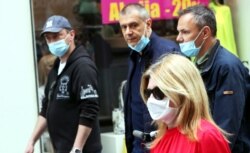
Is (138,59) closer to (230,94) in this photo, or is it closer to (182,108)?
(230,94)

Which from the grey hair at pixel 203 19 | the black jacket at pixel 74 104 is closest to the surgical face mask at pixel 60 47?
the black jacket at pixel 74 104

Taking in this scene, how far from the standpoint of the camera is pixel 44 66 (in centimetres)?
631

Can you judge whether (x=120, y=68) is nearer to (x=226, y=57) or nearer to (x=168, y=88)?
(x=226, y=57)

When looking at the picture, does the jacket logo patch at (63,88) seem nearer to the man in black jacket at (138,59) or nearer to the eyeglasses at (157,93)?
the man in black jacket at (138,59)

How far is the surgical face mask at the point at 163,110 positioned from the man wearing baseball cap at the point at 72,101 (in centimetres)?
191

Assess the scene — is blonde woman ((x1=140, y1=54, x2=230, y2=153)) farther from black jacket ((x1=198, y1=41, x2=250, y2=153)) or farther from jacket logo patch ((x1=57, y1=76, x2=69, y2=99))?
jacket logo patch ((x1=57, y1=76, x2=69, y2=99))

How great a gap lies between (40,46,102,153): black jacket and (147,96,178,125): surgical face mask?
6.27 ft

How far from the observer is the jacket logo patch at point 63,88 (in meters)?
4.96

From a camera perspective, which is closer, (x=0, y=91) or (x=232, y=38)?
(x=0, y=91)

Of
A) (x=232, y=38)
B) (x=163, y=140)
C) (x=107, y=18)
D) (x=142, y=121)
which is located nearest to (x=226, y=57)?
(x=142, y=121)

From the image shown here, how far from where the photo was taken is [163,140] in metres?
2.92

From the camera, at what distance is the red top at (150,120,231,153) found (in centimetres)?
272

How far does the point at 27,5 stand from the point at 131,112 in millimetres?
2282

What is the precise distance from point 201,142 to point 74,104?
7.79ft
